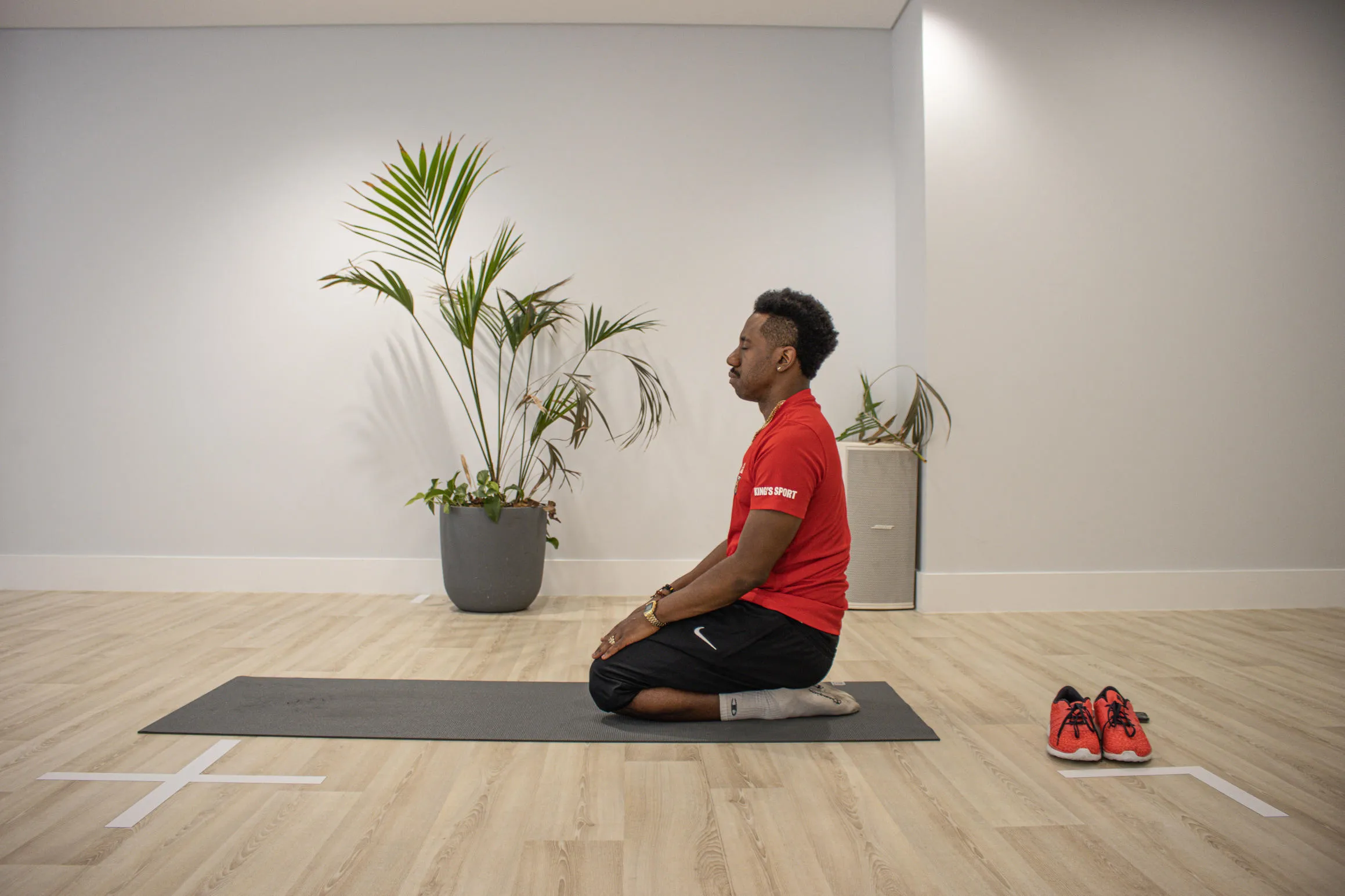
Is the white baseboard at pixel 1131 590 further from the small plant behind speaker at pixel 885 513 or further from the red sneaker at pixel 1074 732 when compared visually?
the red sneaker at pixel 1074 732

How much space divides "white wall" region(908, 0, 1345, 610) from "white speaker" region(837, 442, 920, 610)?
0.13 metres

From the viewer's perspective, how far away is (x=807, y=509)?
228cm

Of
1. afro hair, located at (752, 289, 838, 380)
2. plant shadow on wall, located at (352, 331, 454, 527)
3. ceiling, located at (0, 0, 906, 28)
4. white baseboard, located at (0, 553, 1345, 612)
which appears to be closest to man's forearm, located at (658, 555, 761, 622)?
afro hair, located at (752, 289, 838, 380)

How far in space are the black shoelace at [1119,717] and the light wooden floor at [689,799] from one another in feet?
0.45

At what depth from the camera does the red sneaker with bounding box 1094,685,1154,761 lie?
6.98 feet

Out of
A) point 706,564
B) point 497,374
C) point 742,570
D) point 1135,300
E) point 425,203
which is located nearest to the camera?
point 742,570

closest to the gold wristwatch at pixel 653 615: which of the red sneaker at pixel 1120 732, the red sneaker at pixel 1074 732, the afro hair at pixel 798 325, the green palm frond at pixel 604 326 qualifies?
the afro hair at pixel 798 325

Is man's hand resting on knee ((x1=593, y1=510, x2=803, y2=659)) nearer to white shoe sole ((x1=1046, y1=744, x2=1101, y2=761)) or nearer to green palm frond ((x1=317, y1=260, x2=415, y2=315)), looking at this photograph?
white shoe sole ((x1=1046, y1=744, x2=1101, y2=761))

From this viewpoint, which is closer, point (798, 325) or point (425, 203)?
point (798, 325)

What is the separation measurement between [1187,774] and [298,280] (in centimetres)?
413

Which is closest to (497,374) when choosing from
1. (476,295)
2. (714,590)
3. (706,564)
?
(476,295)

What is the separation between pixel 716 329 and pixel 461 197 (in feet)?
4.46

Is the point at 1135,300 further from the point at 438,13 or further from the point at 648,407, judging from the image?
the point at 438,13

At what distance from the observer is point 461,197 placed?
3793 mm
